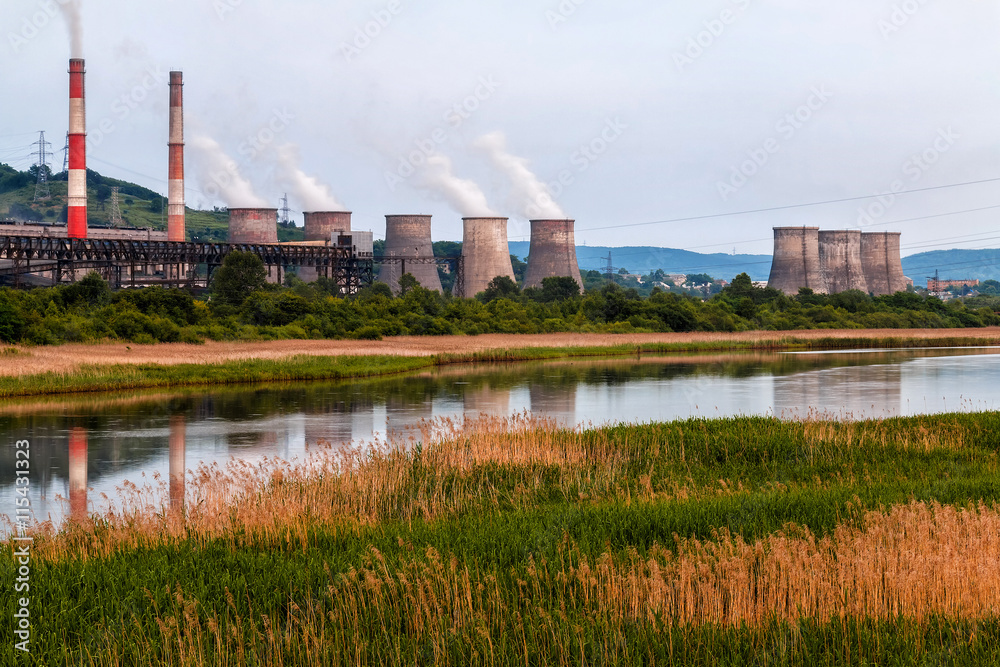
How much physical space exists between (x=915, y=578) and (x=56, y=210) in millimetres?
115340

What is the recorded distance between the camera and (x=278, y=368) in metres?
27.6

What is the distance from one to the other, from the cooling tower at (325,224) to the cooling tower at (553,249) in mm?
12383

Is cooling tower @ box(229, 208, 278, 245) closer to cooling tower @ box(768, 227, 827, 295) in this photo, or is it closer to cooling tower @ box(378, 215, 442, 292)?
cooling tower @ box(378, 215, 442, 292)

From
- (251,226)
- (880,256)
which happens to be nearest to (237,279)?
(251,226)

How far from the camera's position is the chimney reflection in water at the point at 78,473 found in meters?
10.5

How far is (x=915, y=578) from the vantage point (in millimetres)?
5824

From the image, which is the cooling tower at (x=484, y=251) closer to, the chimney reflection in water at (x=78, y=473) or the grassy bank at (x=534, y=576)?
the chimney reflection in water at (x=78, y=473)

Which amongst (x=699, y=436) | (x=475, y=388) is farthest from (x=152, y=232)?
(x=699, y=436)

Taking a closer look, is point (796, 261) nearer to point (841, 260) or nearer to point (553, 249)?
point (841, 260)

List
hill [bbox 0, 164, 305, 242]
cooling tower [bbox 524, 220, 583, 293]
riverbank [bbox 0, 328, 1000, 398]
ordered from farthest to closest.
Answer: hill [bbox 0, 164, 305, 242] < cooling tower [bbox 524, 220, 583, 293] < riverbank [bbox 0, 328, 1000, 398]

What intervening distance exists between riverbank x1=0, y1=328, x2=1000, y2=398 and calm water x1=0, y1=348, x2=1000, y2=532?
1355 millimetres

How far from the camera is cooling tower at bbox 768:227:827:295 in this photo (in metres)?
70.2

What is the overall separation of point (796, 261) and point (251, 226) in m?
38.2

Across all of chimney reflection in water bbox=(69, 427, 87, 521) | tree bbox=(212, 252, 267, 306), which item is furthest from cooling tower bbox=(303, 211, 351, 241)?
chimney reflection in water bbox=(69, 427, 87, 521)
